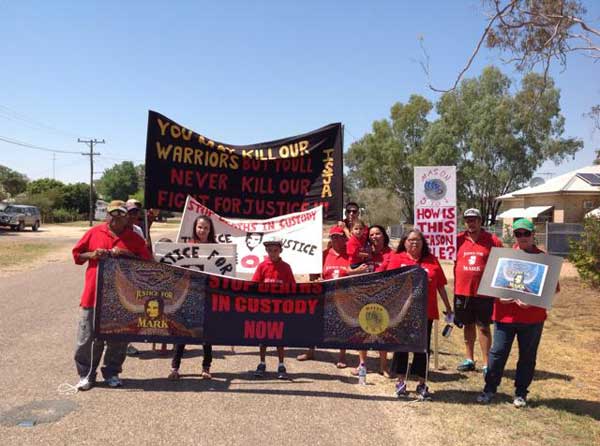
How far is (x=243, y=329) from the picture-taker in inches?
241

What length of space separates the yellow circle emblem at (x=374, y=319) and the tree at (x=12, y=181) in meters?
90.3

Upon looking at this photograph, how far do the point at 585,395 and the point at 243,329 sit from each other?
400cm

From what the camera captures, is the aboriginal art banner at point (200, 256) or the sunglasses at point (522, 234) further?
the aboriginal art banner at point (200, 256)

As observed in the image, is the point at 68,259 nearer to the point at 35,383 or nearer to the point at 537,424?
the point at 35,383

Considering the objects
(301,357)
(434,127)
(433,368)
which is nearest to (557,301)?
(433,368)

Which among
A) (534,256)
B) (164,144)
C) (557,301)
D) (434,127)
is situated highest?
(434,127)

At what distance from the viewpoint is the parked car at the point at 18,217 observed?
41.8m

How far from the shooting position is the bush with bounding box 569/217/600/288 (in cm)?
1524

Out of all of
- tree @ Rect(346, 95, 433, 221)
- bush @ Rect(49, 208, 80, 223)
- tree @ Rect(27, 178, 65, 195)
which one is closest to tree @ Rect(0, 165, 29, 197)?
tree @ Rect(27, 178, 65, 195)

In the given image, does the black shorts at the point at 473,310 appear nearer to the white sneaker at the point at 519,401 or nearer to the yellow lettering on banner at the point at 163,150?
the white sneaker at the point at 519,401

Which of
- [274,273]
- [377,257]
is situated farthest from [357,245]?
[274,273]

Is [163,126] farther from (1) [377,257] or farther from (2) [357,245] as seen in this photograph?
(1) [377,257]

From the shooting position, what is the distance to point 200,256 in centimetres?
700

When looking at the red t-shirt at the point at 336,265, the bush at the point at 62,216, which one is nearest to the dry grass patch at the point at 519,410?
the red t-shirt at the point at 336,265
